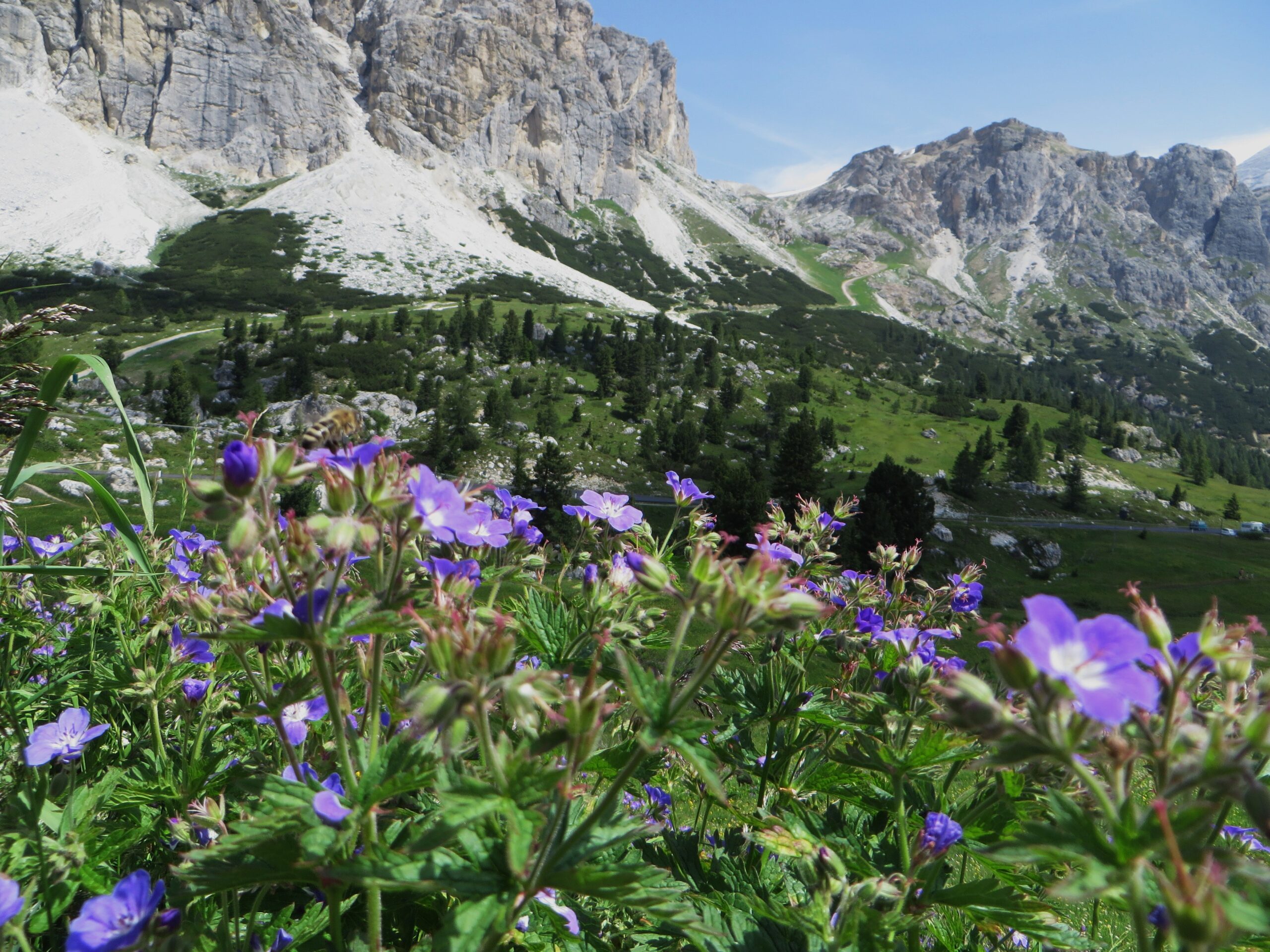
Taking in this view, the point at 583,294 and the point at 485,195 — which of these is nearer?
the point at 583,294

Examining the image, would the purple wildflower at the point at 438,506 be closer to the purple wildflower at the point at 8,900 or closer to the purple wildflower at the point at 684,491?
the purple wildflower at the point at 8,900

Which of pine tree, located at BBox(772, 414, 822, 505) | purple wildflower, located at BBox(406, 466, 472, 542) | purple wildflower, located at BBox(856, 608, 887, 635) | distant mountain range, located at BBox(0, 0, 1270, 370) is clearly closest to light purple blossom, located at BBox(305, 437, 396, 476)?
purple wildflower, located at BBox(406, 466, 472, 542)

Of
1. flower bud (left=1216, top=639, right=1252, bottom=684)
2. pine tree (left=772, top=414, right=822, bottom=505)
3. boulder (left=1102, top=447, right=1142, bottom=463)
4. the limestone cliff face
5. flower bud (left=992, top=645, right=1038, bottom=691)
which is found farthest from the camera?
the limestone cliff face

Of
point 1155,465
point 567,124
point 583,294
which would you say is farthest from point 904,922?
point 567,124

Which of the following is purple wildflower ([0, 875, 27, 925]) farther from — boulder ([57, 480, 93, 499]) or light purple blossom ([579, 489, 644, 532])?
light purple blossom ([579, 489, 644, 532])

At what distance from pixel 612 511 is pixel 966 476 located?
3090 inches

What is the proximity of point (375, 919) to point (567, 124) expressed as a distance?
723ft

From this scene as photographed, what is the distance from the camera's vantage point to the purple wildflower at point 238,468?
1.52 meters

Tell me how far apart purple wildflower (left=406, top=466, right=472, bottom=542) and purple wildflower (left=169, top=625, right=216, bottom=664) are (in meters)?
2.00

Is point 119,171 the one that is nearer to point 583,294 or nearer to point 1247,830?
point 583,294

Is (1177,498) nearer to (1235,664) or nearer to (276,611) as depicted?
(1235,664)

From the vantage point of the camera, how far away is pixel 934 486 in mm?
70812

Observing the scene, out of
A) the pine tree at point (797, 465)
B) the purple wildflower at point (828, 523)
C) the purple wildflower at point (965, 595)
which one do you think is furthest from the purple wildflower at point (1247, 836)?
the pine tree at point (797, 465)

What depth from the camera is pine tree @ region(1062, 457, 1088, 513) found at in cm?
7538
